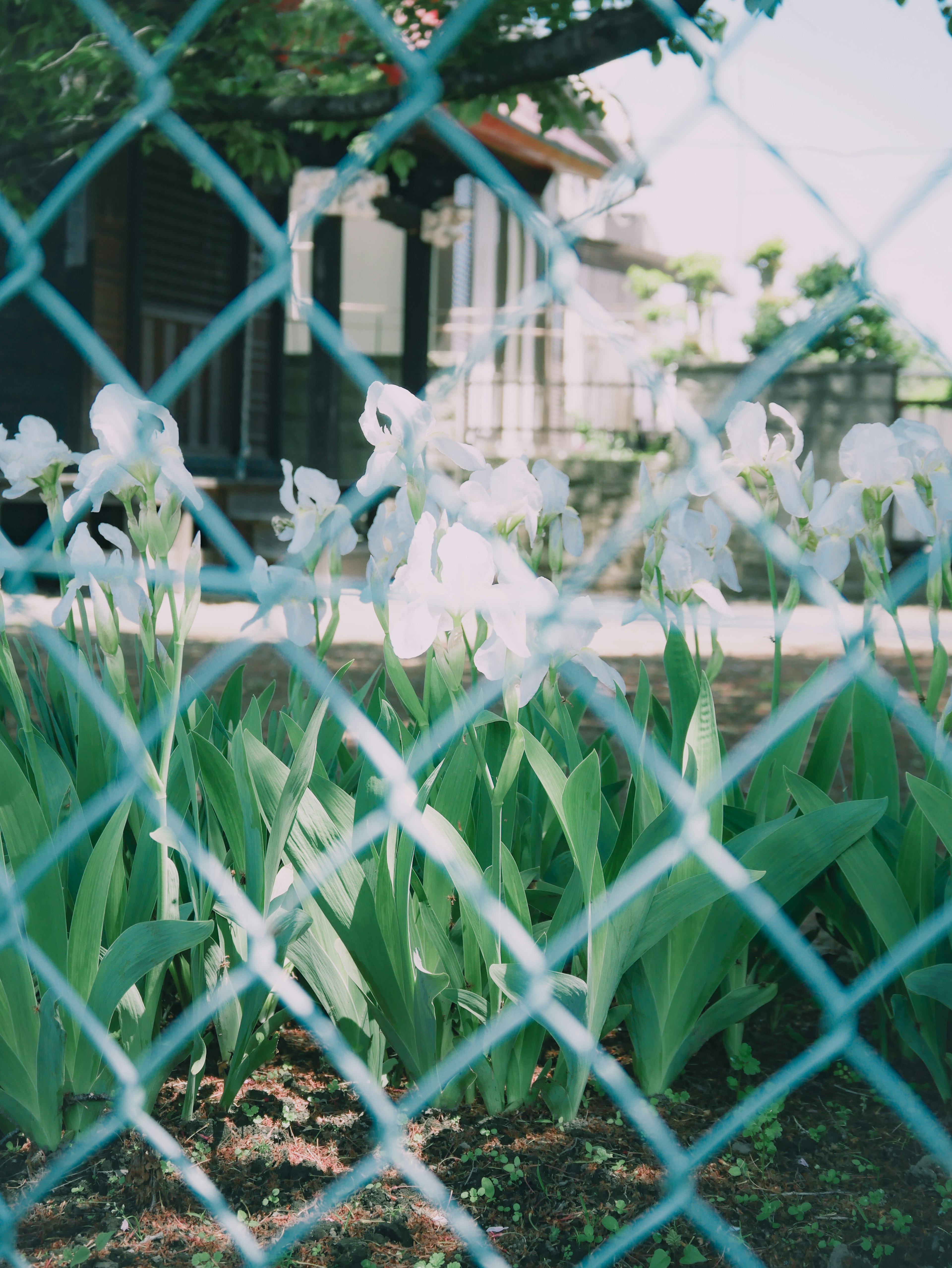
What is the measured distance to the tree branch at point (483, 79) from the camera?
3.75 m

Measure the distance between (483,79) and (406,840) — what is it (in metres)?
3.96

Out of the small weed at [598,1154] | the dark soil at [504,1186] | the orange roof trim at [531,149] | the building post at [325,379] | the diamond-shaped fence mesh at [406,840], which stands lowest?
the dark soil at [504,1186]

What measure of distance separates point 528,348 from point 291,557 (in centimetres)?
1465

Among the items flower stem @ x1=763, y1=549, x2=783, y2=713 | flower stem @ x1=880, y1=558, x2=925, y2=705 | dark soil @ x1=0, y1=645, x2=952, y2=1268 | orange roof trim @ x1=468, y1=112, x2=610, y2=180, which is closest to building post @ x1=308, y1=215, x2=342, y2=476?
orange roof trim @ x1=468, y1=112, x2=610, y2=180

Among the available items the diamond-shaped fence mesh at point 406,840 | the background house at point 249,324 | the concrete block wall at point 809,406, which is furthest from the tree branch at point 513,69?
the concrete block wall at point 809,406

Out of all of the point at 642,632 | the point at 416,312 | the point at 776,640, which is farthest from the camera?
the point at 416,312

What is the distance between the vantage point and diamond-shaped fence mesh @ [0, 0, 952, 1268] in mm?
853

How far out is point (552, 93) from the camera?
5.30 meters

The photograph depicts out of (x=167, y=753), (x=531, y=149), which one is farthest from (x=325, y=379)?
(x=167, y=753)

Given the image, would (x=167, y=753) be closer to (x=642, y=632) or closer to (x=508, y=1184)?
(x=508, y=1184)

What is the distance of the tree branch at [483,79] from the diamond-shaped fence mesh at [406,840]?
8.82 feet

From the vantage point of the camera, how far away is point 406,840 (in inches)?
50.3

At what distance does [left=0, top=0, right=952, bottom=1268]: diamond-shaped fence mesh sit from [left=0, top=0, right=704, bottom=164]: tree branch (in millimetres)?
2688

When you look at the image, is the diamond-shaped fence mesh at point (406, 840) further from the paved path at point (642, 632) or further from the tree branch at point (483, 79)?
the paved path at point (642, 632)
